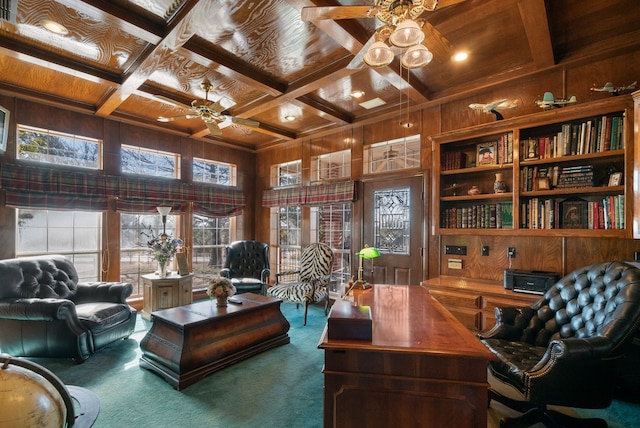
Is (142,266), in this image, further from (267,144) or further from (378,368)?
(378,368)

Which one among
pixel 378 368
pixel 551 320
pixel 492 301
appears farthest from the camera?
pixel 492 301

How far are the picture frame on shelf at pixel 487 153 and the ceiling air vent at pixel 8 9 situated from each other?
13.3ft

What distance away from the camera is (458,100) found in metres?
3.59

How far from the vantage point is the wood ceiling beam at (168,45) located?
2174 mm

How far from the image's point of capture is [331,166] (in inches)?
199

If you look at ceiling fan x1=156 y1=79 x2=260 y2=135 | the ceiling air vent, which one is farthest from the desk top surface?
the ceiling air vent

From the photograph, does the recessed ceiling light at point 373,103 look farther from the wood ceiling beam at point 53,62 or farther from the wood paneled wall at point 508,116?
the wood ceiling beam at point 53,62

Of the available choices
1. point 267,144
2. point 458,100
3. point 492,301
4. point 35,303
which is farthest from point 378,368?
point 267,144

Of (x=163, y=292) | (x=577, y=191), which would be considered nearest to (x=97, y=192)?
(x=163, y=292)

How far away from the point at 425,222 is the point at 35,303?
4142 mm

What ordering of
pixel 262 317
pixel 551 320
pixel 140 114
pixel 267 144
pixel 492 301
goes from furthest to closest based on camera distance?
pixel 267 144 → pixel 140 114 → pixel 262 317 → pixel 492 301 → pixel 551 320

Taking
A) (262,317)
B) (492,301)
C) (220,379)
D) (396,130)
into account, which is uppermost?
(396,130)

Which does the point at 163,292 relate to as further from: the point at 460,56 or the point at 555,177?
the point at 555,177

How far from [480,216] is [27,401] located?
359 centimetres
